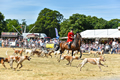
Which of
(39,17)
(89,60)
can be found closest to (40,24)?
(39,17)

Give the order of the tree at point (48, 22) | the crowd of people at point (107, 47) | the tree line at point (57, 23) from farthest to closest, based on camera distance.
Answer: the tree at point (48, 22) < the tree line at point (57, 23) < the crowd of people at point (107, 47)

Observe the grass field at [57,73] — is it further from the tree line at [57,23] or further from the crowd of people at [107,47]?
the tree line at [57,23]

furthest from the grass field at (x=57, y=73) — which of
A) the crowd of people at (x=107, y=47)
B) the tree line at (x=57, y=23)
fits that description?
the tree line at (x=57, y=23)

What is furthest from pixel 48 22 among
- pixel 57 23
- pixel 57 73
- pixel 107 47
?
pixel 57 73

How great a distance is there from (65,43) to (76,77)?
29.9ft

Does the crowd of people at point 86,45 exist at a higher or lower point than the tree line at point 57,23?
Result: lower

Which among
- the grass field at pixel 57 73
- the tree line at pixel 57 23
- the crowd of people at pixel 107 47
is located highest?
the tree line at pixel 57 23

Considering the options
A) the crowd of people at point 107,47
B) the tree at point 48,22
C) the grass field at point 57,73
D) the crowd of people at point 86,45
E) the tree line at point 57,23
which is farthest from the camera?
the tree at point 48,22

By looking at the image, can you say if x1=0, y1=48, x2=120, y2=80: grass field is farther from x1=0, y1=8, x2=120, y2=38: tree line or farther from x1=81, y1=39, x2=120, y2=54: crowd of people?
x1=0, y1=8, x2=120, y2=38: tree line

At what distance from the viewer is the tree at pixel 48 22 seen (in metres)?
79.1

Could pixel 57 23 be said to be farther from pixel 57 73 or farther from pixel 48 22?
pixel 57 73

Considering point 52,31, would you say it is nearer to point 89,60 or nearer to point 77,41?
point 77,41

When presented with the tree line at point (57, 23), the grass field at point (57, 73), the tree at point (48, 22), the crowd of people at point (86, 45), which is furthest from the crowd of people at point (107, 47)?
the tree at point (48, 22)

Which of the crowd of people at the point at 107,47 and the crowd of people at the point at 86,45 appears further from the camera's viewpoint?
the crowd of people at the point at 107,47
